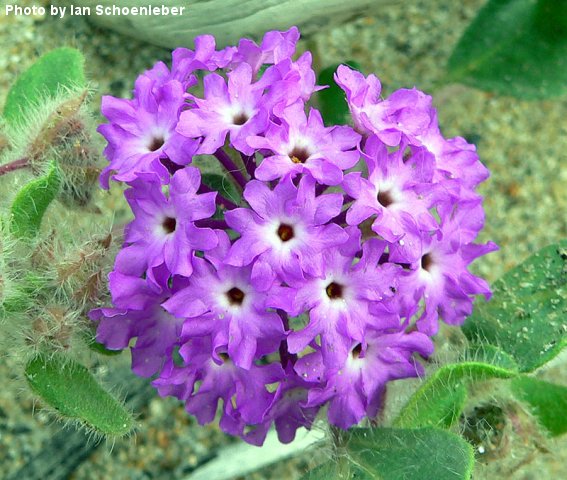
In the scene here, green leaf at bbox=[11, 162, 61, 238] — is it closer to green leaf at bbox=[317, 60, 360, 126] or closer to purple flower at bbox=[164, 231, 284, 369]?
purple flower at bbox=[164, 231, 284, 369]

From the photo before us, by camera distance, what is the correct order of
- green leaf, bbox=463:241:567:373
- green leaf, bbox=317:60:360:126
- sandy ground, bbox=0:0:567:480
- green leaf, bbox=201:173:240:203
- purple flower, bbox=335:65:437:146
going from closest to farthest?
1. purple flower, bbox=335:65:437:146
2. green leaf, bbox=201:173:240:203
3. green leaf, bbox=463:241:567:373
4. green leaf, bbox=317:60:360:126
5. sandy ground, bbox=0:0:567:480

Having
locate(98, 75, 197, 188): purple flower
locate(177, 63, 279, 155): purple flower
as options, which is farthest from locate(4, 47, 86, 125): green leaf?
locate(177, 63, 279, 155): purple flower

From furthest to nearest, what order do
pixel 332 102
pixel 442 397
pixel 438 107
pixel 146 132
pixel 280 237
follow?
1. pixel 438 107
2. pixel 332 102
3. pixel 442 397
4. pixel 146 132
5. pixel 280 237

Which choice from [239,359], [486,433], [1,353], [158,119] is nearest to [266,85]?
[158,119]

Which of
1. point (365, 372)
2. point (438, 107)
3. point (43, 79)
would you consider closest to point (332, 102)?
point (438, 107)

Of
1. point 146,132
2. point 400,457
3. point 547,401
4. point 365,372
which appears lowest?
point 547,401

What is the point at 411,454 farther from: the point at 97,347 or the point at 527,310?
Result: the point at 97,347

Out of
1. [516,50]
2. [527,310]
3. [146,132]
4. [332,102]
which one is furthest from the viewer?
[516,50]
